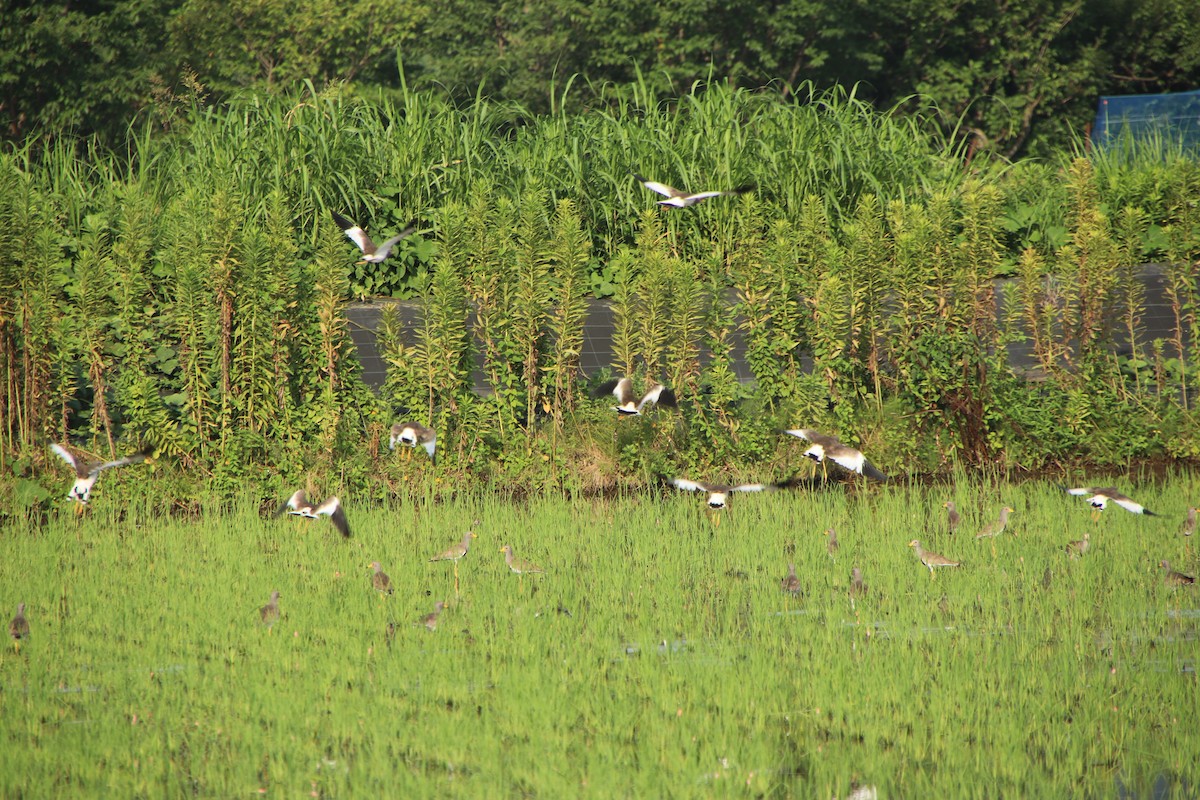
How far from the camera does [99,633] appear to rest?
6254 millimetres

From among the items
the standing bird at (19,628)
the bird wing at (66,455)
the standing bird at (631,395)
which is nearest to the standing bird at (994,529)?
the standing bird at (631,395)

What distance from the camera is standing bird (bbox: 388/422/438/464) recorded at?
8.62 meters

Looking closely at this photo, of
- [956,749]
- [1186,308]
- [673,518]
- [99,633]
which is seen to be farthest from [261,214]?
[956,749]

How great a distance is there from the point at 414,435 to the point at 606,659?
3135 mm

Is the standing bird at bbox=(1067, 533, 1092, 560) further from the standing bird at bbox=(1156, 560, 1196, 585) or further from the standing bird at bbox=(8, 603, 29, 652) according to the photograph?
the standing bird at bbox=(8, 603, 29, 652)

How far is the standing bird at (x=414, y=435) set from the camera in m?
8.62

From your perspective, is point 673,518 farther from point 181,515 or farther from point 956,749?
point 956,749

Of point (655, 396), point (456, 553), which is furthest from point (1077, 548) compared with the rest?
point (456, 553)

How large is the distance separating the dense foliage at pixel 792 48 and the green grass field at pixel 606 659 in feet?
50.7

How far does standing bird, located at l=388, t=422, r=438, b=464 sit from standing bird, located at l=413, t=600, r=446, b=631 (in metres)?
2.37

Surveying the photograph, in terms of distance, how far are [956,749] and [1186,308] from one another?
240 inches

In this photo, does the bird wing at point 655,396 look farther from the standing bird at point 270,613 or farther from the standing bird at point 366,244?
the standing bird at point 270,613

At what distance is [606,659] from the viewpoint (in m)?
5.84

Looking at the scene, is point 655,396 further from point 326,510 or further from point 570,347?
point 326,510
